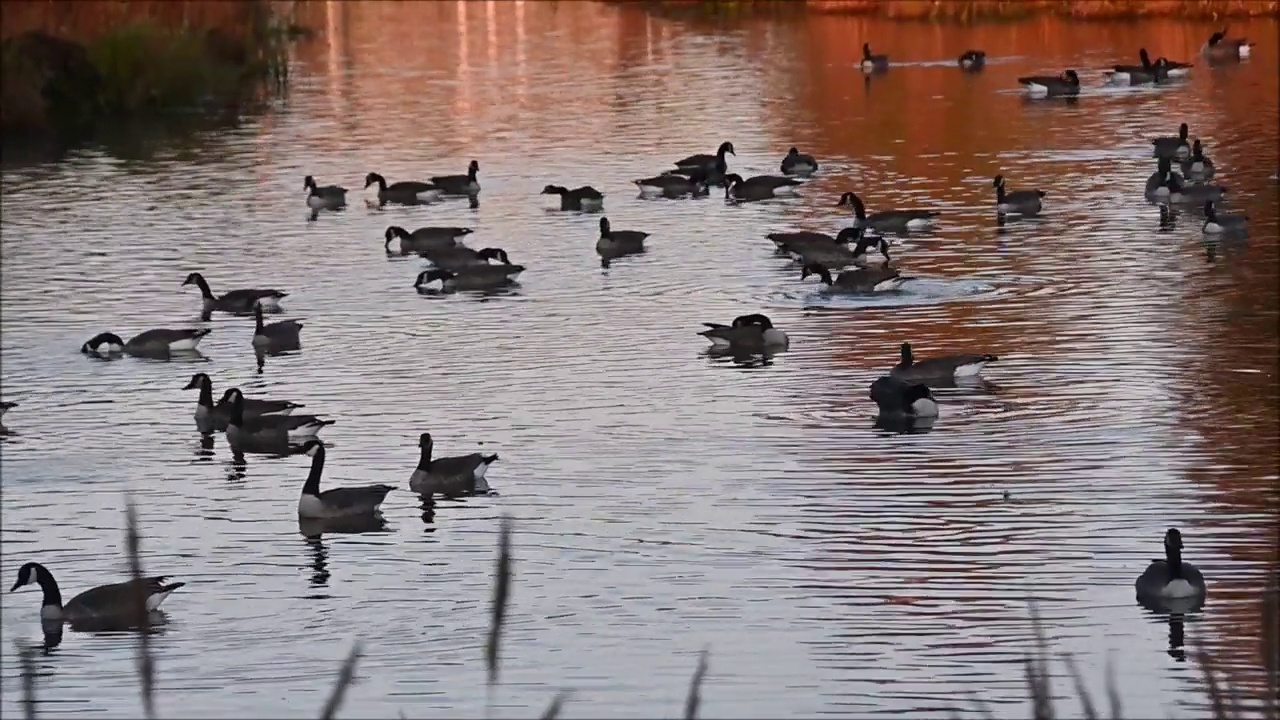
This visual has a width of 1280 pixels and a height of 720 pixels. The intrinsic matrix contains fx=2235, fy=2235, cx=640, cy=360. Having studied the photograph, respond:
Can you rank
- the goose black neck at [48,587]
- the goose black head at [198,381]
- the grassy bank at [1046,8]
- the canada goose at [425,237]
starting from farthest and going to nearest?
1. the grassy bank at [1046,8]
2. the canada goose at [425,237]
3. the goose black head at [198,381]
4. the goose black neck at [48,587]

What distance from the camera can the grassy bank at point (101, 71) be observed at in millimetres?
45625

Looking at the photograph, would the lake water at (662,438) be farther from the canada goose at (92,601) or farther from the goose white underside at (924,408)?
the goose white underside at (924,408)

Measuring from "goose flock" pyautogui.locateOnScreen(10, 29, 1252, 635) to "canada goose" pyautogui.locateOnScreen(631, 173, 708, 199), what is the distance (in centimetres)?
3

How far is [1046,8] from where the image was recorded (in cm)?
6581

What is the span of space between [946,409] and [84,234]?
1721 centimetres

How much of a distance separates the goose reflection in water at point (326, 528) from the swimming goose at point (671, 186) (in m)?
18.8

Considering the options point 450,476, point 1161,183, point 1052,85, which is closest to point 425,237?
point 1161,183

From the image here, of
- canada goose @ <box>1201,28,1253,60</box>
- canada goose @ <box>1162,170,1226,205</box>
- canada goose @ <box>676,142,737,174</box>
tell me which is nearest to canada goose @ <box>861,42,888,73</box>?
canada goose @ <box>1201,28,1253,60</box>

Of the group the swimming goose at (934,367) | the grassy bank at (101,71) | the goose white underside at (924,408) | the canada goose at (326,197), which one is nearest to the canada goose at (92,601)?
the goose white underside at (924,408)

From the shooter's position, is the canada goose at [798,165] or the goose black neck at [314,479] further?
the canada goose at [798,165]

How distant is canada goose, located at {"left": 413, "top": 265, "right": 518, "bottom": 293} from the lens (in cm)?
2689

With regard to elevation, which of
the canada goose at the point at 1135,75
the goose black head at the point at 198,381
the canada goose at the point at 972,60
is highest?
the canada goose at the point at 972,60

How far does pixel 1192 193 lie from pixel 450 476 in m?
16.3

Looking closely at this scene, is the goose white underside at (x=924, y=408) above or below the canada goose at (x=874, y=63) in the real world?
below
